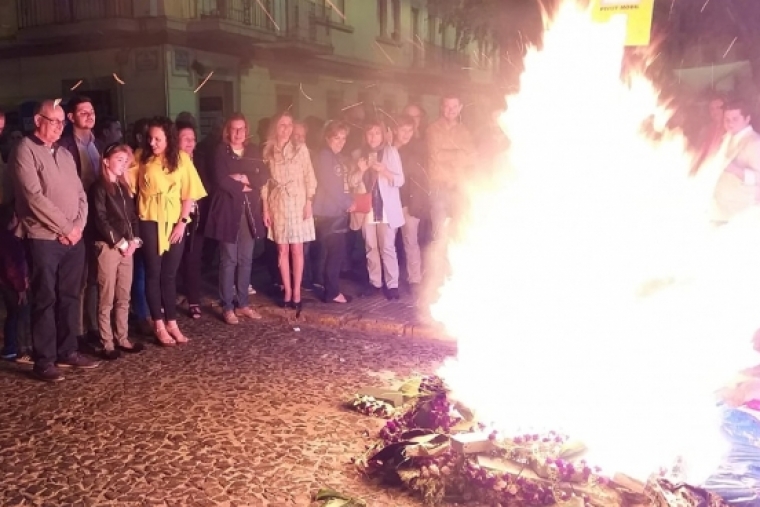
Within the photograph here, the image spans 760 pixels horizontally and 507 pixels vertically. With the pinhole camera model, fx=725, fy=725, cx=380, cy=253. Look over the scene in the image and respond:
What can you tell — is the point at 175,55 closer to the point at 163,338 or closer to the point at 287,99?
the point at 287,99

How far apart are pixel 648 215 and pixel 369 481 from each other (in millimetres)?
3621

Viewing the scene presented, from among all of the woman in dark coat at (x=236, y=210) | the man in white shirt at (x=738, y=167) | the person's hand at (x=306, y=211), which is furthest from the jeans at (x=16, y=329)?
the man in white shirt at (x=738, y=167)

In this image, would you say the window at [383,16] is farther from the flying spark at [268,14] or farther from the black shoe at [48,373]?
the black shoe at [48,373]

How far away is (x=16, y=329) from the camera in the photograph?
6949 mm

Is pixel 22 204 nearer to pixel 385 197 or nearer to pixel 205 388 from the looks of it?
pixel 205 388

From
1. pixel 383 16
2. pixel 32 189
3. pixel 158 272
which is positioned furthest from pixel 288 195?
pixel 383 16

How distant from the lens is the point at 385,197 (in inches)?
358

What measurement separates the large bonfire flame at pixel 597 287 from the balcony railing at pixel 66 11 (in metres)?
13.7

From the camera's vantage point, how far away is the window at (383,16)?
29.5m

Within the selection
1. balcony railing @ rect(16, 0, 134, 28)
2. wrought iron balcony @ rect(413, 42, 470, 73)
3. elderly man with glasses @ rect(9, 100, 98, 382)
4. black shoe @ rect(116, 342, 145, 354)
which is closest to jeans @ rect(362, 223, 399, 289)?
black shoe @ rect(116, 342, 145, 354)

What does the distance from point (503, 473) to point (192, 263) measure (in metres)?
5.01

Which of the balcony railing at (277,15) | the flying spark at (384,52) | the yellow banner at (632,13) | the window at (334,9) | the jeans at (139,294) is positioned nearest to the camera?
the yellow banner at (632,13)

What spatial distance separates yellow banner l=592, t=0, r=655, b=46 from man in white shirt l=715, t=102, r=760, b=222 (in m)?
1.15

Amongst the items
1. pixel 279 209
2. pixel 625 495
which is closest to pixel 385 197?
pixel 279 209
